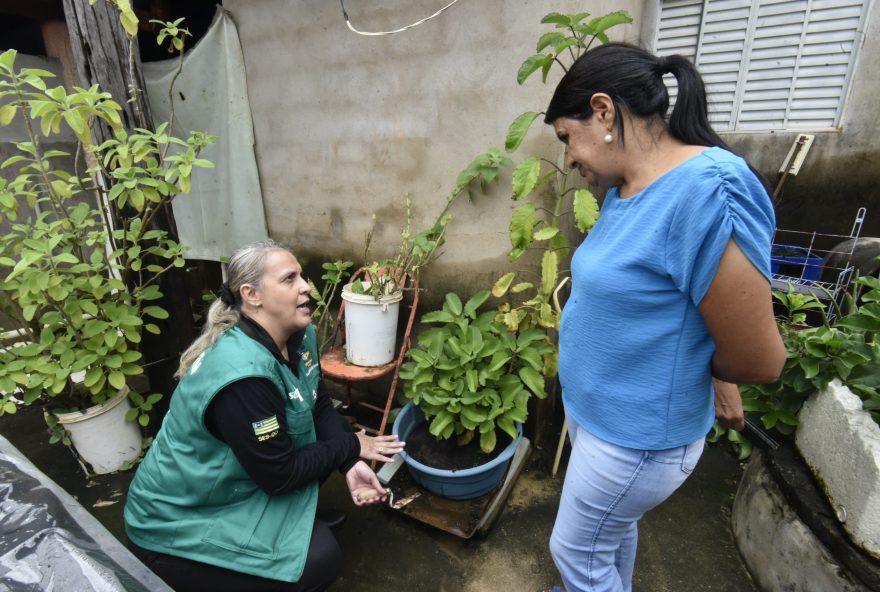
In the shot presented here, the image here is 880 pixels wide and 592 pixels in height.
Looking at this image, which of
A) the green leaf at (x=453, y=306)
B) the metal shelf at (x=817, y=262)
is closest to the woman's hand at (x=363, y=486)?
the green leaf at (x=453, y=306)

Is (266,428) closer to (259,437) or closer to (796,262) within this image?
(259,437)

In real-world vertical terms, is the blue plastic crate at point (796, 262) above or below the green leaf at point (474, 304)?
above

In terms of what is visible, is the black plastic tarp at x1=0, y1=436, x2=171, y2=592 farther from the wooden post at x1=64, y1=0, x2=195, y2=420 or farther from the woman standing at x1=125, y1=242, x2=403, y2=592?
the wooden post at x1=64, y1=0, x2=195, y2=420

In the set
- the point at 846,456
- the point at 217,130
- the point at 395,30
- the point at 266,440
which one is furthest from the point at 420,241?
the point at 217,130

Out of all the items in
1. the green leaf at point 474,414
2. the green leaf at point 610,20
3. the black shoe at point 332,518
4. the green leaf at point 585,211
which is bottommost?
the black shoe at point 332,518

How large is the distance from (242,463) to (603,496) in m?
1.28

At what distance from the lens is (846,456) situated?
1.75 m

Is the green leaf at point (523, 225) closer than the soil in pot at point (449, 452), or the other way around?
the green leaf at point (523, 225)

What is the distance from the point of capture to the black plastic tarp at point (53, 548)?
3.29 feet

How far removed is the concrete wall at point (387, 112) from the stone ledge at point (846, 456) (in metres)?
1.81

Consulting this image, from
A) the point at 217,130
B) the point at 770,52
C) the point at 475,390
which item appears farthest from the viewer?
the point at 217,130

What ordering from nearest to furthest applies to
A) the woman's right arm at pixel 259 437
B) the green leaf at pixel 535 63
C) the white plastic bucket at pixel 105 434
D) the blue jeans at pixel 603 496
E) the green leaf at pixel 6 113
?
the blue jeans at pixel 603 496 → the woman's right arm at pixel 259 437 → the green leaf at pixel 6 113 → the green leaf at pixel 535 63 → the white plastic bucket at pixel 105 434

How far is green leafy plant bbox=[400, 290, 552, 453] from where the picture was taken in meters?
2.46

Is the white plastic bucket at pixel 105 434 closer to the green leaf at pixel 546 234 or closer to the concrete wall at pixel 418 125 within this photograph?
the concrete wall at pixel 418 125
